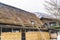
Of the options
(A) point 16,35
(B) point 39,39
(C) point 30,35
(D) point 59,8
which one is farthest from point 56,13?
(A) point 16,35

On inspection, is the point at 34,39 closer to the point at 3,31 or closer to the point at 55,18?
the point at 3,31

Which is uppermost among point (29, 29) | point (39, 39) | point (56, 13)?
point (56, 13)

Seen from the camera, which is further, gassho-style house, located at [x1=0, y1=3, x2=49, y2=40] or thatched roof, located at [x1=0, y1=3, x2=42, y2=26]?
thatched roof, located at [x1=0, y1=3, x2=42, y2=26]

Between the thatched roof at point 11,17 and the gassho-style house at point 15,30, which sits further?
the thatched roof at point 11,17

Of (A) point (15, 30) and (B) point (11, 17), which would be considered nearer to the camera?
(A) point (15, 30)

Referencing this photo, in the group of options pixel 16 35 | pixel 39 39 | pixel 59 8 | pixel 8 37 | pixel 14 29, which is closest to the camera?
pixel 8 37

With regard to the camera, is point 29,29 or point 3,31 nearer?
point 3,31

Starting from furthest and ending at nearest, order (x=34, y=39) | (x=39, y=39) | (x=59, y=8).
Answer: (x=59, y=8) < (x=39, y=39) < (x=34, y=39)

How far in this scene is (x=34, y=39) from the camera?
643 inches

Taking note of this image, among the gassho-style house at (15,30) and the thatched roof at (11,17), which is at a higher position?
the thatched roof at (11,17)

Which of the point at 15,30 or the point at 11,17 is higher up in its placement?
A: the point at 11,17

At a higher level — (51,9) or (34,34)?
(51,9)

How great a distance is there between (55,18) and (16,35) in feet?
45.6

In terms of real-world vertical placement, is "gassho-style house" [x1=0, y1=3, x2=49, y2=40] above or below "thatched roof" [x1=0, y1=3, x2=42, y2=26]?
below
